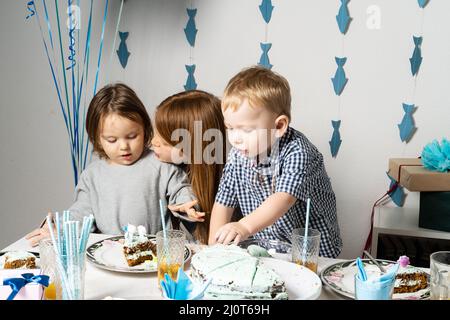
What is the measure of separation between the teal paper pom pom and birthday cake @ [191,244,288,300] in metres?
1.14

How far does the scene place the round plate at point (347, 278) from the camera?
0.95 m

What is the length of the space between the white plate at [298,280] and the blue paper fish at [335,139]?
1153 millimetres

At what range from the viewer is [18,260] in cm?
109

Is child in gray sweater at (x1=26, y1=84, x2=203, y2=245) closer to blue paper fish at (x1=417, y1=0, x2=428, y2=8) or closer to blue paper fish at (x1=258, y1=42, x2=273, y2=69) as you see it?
blue paper fish at (x1=258, y1=42, x2=273, y2=69)

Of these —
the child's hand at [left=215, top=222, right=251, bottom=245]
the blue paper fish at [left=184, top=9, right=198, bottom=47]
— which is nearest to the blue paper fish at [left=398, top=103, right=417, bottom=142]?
the blue paper fish at [left=184, top=9, right=198, bottom=47]

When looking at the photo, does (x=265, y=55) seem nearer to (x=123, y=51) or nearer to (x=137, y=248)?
(x=123, y=51)

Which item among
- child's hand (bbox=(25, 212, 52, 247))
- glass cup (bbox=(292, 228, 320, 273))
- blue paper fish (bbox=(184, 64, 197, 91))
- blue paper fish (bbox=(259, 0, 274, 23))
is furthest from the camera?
blue paper fish (bbox=(184, 64, 197, 91))

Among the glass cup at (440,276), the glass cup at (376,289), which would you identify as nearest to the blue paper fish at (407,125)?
the glass cup at (440,276)

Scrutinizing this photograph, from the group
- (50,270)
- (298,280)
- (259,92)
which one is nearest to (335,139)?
(259,92)

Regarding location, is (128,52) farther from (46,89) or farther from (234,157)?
(234,157)

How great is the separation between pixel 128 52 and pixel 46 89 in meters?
0.46

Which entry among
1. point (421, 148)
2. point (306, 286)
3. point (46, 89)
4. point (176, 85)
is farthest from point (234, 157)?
point (46, 89)

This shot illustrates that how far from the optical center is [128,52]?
7.45 ft

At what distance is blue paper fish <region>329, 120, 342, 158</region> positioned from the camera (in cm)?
210
